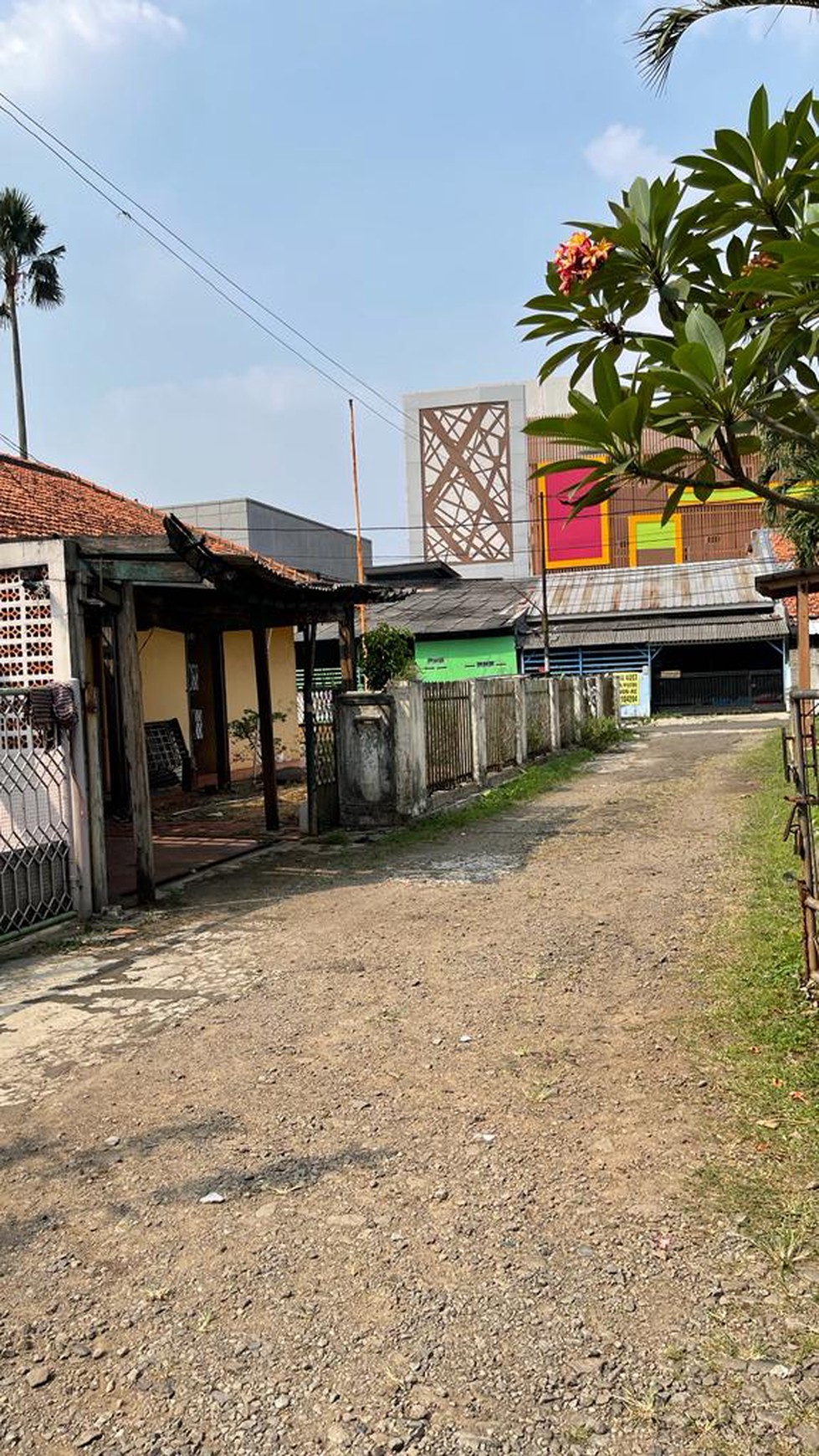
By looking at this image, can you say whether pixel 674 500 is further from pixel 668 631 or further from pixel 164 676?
pixel 668 631

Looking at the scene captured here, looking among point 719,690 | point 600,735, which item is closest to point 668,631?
point 719,690

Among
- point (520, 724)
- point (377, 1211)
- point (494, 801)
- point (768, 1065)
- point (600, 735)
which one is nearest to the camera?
point (377, 1211)

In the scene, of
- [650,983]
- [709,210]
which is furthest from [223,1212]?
[709,210]

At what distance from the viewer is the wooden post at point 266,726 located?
1116 centimetres

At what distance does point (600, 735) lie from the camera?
21953mm

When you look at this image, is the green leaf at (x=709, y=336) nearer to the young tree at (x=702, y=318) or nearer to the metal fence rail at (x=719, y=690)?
the young tree at (x=702, y=318)

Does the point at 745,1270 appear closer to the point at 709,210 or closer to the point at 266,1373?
the point at 266,1373

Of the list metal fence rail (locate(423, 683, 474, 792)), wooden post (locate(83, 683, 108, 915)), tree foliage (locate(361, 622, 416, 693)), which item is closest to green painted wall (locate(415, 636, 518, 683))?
tree foliage (locate(361, 622, 416, 693))

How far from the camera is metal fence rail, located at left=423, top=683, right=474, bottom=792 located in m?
12.7

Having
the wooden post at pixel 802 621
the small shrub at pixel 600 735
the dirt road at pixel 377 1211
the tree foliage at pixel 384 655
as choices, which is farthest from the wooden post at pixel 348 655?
the small shrub at pixel 600 735

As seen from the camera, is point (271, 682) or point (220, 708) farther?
point (271, 682)

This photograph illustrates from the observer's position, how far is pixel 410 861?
9484 millimetres

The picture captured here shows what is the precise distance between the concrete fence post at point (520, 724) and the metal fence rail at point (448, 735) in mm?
2541

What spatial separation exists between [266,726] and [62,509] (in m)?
3.50
